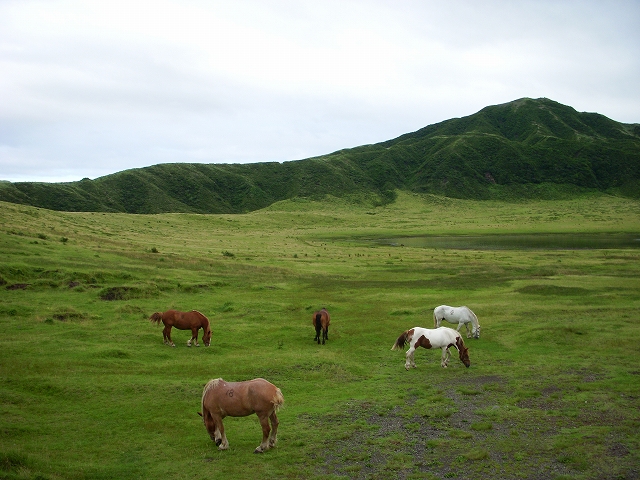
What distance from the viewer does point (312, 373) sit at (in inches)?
743

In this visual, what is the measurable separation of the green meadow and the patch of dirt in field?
0.19ft

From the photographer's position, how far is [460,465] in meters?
11.2

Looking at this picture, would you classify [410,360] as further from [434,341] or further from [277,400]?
[277,400]

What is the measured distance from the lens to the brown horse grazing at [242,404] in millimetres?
11805

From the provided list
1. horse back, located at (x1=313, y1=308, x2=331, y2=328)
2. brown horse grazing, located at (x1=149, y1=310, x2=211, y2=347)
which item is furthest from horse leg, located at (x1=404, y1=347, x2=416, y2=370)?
brown horse grazing, located at (x1=149, y1=310, x2=211, y2=347)

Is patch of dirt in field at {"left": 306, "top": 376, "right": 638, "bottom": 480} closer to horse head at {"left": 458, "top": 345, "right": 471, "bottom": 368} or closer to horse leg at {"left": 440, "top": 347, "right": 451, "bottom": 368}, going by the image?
horse head at {"left": 458, "top": 345, "right": 471, "bottom": 368}

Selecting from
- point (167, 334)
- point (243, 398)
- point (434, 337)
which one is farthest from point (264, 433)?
point (167, 334)

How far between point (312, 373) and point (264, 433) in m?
6.99

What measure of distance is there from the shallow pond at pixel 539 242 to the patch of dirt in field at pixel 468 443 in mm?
66388

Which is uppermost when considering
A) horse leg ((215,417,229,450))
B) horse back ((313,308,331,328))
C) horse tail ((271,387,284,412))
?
horse tail ((271,387,284,412))

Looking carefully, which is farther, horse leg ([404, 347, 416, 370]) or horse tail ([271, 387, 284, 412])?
horse leg ([404, 347, 416, 370])

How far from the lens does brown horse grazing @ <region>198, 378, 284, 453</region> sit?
38.7 feet

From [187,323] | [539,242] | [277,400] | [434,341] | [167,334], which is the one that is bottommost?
[539,242]

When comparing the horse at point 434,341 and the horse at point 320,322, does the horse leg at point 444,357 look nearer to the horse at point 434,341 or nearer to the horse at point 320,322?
the horse at point 434,341
